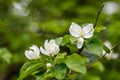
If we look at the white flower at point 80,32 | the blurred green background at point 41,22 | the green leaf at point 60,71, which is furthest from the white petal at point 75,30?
the blurred green background at point 41,22

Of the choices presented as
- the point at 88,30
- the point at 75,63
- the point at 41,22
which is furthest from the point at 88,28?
the point at 41,22

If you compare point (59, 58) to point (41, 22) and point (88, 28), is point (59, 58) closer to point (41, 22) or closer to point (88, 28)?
point (88, 28)

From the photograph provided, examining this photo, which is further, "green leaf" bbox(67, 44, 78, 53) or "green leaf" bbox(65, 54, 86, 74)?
"green leaf" bbox(67, 44, 78, 53)

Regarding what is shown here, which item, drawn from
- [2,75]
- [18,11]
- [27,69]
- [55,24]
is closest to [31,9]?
[18,11]

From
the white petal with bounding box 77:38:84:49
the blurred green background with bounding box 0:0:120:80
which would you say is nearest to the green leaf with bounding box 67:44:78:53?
the white petal with bounding box 77:38:84:49

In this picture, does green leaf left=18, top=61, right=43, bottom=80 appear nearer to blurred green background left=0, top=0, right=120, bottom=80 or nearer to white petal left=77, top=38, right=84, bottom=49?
white petal left=77, top=38, right=84, bottom=49

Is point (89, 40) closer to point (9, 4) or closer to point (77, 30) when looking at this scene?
point (77, 30)
